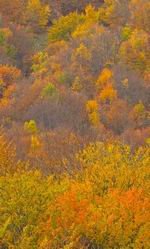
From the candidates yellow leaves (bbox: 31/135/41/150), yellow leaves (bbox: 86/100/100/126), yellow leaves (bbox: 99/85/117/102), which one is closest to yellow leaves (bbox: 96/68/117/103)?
yellow leaves (bbox: 99/85/117/102)

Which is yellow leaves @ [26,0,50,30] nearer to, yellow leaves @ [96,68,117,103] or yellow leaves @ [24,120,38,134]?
yellow leaves @ [96,68,117,103]

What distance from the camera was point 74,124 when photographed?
79.9m

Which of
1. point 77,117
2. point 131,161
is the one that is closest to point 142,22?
point 77,117

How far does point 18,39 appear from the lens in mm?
118500

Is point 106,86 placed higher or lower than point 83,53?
lower

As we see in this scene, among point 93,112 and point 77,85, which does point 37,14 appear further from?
point 93,112

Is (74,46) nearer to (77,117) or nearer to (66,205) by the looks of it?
(77,117)

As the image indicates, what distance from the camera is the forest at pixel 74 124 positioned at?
3381cm

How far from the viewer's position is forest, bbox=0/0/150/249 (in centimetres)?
3381

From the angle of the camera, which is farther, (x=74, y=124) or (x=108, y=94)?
(x=108, y=94)

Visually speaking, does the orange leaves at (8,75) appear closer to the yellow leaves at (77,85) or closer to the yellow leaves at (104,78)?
the yellow leaves at (77,85)

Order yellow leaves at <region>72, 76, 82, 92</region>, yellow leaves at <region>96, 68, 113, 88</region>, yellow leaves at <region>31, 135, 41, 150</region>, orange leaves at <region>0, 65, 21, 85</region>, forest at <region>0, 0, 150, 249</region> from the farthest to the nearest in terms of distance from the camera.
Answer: orange leaves at <region>0, 65, 21, 85</region>
yellow leaves at <region>96, 68, 113, 88</region>
yellow leaves at <region>72, 76, 82, 92</region>
yellow leaves at <region>31, 135, 41, 150</region>
forest at <region>0, 0, 150, 249</region>

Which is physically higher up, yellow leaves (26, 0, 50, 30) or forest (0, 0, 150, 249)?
forest (0, 0, 150, 249)

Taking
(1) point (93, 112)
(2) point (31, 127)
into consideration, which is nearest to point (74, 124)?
(2) point (31, 127)
